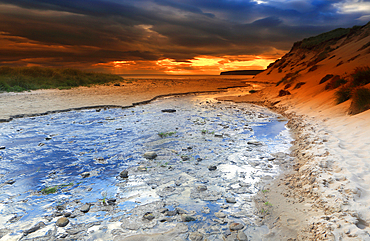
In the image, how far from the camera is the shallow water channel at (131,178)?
Result: 371 cm

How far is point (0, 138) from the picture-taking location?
8.48 meters

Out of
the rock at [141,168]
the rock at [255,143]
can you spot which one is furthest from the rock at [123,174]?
the rock at [255,143]

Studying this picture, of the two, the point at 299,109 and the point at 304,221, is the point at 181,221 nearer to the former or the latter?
the point at 304,221

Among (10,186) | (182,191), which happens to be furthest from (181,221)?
(10,186)

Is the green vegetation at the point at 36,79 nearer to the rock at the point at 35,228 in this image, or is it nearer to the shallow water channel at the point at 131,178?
the shallow water channel at the point at 131,178

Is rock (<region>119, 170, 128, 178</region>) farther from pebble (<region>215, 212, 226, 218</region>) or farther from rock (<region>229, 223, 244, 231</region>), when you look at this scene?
rock (<region>229, 223, 244, 231</region>)

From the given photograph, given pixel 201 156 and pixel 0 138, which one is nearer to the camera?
pixel 201 156

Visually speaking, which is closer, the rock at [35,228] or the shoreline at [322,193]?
the shoreline at [322,193]

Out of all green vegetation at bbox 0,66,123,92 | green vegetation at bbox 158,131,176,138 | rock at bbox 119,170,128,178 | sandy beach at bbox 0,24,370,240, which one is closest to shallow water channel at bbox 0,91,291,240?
green vegetation at bbox 158,131,176,138

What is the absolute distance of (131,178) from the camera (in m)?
5.54

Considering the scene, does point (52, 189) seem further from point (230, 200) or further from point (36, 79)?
point (36, 79)

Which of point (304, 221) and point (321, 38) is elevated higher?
point (321, 38)

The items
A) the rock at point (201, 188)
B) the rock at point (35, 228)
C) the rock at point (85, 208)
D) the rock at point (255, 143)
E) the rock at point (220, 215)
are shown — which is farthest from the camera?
the rock at point (255, 143)

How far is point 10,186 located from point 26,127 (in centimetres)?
630
